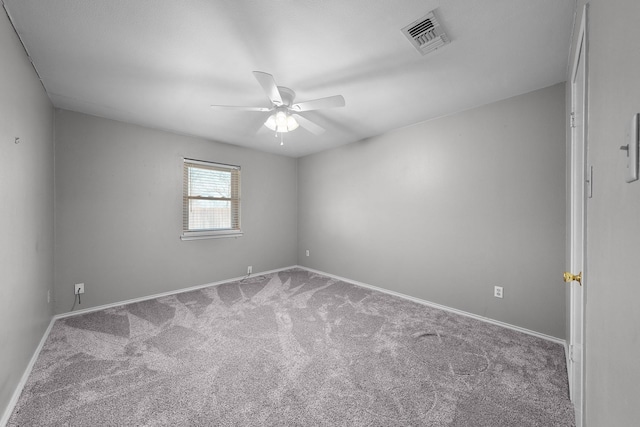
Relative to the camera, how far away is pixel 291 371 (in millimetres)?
1884

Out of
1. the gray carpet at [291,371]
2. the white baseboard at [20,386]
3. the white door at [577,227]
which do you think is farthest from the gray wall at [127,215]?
the white door at [577,227]

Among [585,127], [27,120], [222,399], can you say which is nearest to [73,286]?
[27,120]

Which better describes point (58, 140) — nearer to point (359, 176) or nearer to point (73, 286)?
point (73, 286)

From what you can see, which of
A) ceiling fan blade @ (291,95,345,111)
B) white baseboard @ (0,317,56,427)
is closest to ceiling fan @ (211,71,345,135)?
A: ceiling fan blade @ (291,95,345,111)

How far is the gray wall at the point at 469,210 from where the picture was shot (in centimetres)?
236

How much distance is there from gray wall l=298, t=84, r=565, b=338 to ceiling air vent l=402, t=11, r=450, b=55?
1412 millimetres

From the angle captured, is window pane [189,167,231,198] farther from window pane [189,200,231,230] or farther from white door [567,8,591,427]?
white door [567,8,591,427]

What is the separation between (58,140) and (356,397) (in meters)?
3.96

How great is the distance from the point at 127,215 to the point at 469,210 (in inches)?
167

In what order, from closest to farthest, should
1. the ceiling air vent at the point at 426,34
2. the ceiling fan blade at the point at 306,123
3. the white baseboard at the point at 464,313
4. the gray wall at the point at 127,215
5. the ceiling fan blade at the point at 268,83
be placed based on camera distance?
the ceiling air vent at the point at 426,34, the ceiling fan blade at the point at 268,83, the white baseboard at the point at 464,313, the ceiling fan blade at the point at 306,123, the gray wall at the point at 127,215

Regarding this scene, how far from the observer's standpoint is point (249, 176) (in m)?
4.46

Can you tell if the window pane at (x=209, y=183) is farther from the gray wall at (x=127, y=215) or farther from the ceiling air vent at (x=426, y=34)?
the ceiling air vent at (x=426, y=34)

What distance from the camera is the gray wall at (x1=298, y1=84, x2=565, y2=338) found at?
2363 millimetres

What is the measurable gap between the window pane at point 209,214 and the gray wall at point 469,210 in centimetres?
194
